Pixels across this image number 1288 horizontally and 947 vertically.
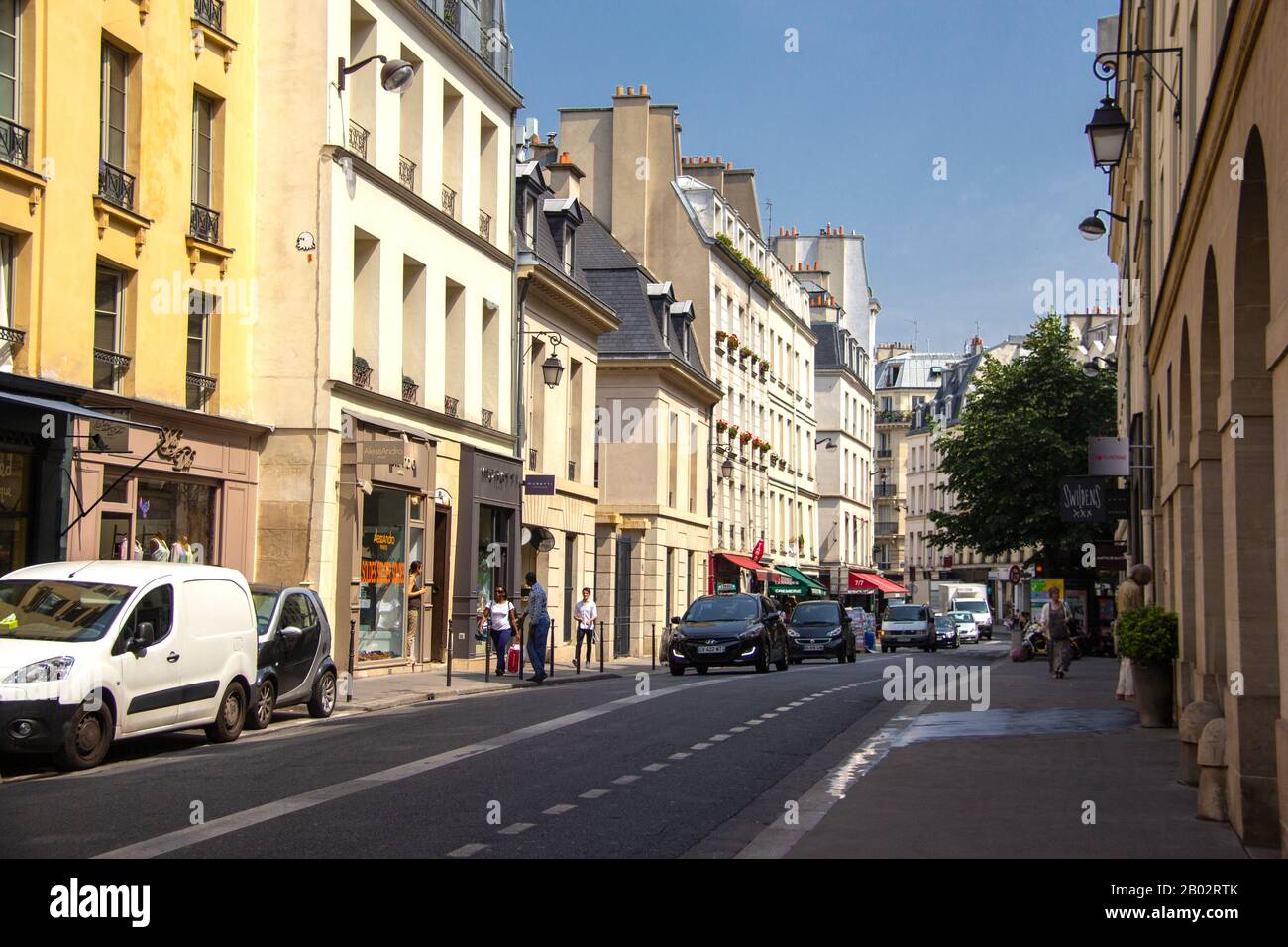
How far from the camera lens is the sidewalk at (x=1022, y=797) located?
9.27m

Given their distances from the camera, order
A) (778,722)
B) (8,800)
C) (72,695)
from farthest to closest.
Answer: (778,722), (72,695), (8,800)

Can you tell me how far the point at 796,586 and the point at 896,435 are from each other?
61508 mm

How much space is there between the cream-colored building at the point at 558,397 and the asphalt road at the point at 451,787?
16511 millimetres

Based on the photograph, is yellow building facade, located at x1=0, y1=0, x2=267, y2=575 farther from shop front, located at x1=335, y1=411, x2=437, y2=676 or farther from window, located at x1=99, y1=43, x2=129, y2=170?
shop front, located at x1=335, y1=411, x2=437, y2=676

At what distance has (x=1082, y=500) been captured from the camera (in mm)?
23578

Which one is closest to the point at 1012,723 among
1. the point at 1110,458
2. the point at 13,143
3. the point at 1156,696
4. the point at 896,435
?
the point at 1156,696

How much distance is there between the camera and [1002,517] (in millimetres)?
52031

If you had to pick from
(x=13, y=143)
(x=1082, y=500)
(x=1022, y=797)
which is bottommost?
(x=1022, y=797)

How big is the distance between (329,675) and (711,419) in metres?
36.5

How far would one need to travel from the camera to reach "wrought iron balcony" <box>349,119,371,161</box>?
2642cm

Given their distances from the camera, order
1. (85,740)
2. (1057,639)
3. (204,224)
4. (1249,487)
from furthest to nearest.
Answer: (1057,639), (204,224), (85,740), (1249,487)

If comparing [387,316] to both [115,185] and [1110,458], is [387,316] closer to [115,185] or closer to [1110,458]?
[115,185]
